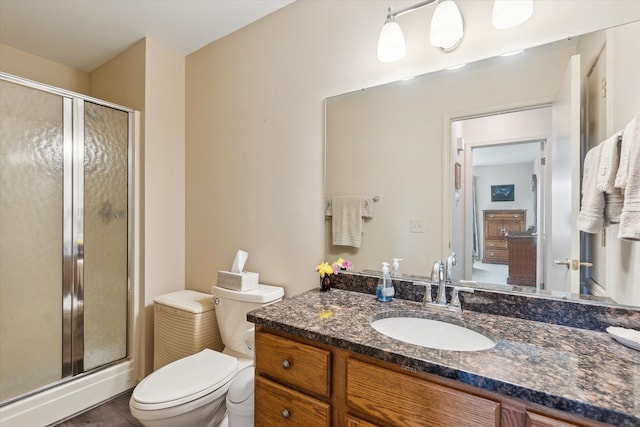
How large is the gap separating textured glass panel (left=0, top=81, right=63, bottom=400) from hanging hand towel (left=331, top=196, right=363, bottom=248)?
1687 millimetres

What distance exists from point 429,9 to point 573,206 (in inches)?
38.9

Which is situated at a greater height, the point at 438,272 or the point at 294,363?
the point at 438,272

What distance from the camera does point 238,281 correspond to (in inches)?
66.6

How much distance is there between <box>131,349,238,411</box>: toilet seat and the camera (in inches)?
49.5

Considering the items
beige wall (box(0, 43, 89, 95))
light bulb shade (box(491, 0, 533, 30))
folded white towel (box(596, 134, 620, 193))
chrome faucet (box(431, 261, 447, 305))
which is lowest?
chrome faucet (box(431, 261, 447, 305))

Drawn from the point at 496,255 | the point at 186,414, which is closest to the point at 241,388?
the point at 186,414

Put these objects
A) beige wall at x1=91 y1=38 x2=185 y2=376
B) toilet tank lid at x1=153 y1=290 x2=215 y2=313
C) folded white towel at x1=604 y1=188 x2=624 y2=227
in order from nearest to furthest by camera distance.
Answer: folded white towel at x1=604 y1=188 x2=624 y2=227 < toilet tank lid at x1=153 y1=290 x2=215 y2=313 < beige wall at x1=91 y1=38 x2=185 y2=376

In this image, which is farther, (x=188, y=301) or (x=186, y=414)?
(x=188, y=301)

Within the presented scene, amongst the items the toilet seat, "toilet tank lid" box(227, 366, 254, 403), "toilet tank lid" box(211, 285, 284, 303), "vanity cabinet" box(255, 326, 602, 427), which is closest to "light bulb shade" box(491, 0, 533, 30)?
"vanity cabinet" box(255, 326, 602, 427)

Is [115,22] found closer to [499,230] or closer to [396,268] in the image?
[396,268]

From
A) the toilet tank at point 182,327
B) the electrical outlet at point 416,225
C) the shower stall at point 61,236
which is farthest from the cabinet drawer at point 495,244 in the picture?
the shower stall at point 61,236

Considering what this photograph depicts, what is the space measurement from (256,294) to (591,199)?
1466 mm

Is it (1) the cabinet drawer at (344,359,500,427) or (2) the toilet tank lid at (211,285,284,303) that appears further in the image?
(2) the toilet tank lid at (211,285,284,303)

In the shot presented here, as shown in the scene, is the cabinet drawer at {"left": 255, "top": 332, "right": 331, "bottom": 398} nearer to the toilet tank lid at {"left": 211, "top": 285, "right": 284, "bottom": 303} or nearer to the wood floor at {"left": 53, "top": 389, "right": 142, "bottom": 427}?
the toilet tank lid at {"left": 211, "top": 285, "right": 284, "bottom": 303}
